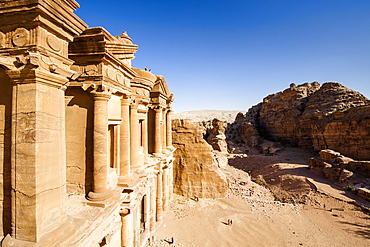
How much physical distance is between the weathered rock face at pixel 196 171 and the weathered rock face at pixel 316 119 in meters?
27.3

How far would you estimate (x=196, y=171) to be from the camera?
15.1 metres

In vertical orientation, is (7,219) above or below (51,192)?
below

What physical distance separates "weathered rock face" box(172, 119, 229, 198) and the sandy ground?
72 centimetres

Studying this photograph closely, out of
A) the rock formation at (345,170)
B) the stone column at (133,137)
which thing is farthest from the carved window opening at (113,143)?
the rock formation at (345,170)

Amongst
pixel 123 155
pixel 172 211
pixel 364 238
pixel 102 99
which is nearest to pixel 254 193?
pixel 364 238

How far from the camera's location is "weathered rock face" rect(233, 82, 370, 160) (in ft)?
96.1

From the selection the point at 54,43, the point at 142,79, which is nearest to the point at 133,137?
the point at 142,79

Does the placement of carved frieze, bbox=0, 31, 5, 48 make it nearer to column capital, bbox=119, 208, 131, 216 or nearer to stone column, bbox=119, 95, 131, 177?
stone column, bbox=119, 95, 131, 177

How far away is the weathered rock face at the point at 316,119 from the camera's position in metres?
29.3

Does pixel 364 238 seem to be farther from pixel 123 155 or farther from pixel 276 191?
pixel 123 155

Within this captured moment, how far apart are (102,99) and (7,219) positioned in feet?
10.7

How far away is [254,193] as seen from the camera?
57.7 ft

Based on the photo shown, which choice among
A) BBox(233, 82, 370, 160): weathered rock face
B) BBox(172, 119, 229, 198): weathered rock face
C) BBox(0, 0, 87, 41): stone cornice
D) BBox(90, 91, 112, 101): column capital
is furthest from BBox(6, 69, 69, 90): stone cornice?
BBox(233, 82, 370, 160): weathered rock face

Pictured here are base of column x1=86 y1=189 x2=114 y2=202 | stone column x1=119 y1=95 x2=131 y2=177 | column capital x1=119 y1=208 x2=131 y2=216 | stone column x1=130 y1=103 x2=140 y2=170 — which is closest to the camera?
base of column x1=86 y1=189 x2=114 y2=202
